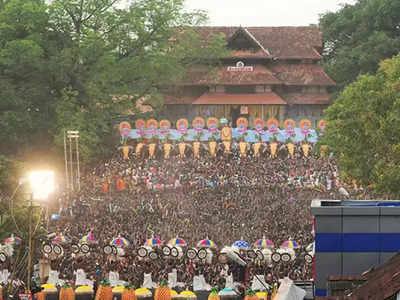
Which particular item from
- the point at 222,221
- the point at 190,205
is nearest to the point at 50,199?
the point at 190,205

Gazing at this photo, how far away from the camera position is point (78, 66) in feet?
160

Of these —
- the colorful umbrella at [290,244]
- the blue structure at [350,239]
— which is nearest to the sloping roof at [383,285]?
the blue structure at [350,239]

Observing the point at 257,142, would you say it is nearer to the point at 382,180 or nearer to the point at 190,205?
the point at 190,205

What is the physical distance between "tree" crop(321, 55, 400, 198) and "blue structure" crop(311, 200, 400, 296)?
10765 millimetres

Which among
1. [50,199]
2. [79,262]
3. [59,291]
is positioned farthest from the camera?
[50,199]

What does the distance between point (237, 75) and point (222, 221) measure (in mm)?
29574

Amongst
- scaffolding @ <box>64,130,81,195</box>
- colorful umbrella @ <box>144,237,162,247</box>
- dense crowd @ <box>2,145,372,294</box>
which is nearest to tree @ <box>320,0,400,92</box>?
dense crowd @ <box>2,145,372,294</box>

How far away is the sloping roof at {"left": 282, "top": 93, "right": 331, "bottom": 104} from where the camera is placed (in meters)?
57.9

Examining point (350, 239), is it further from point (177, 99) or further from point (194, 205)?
point (177, 99)

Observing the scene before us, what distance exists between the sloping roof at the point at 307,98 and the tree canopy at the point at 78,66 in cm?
1014

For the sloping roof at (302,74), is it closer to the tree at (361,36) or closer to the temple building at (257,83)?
the temple building at (257,83)

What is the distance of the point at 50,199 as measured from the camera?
116ft

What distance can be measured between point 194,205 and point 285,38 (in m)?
30.8

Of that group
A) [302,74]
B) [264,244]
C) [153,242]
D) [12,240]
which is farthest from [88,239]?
[302,74]
